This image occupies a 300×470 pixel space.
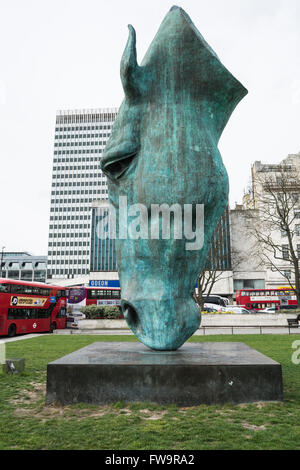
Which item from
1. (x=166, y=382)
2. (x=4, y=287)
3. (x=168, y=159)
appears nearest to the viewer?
(x=166, y=382)

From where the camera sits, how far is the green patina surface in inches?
251

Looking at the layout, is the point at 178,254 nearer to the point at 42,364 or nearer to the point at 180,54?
the point at 180,54

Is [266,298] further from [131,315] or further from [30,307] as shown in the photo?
[131,315]

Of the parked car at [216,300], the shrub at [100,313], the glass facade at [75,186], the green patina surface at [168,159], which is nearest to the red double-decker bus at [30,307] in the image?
the shrub at [100,313]

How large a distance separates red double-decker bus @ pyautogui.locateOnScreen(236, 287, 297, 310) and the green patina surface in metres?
33.9

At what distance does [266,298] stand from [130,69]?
117 ft

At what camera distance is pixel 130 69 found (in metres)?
6.57

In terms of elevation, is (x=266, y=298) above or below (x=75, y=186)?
below

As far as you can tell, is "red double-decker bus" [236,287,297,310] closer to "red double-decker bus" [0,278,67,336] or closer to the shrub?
the shrub

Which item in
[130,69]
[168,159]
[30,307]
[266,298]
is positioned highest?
[130,69]

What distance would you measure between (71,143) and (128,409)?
99840 millimetres

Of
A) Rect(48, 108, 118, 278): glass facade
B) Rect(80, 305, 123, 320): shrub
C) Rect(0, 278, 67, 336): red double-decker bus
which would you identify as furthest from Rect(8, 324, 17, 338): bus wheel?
Rect(48, 108, 118, 278): glass facade

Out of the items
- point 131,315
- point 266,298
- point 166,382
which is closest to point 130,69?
point 131,315

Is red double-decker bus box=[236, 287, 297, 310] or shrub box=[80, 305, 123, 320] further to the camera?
red double-decker bus box=[236, 287, 297, 310]
